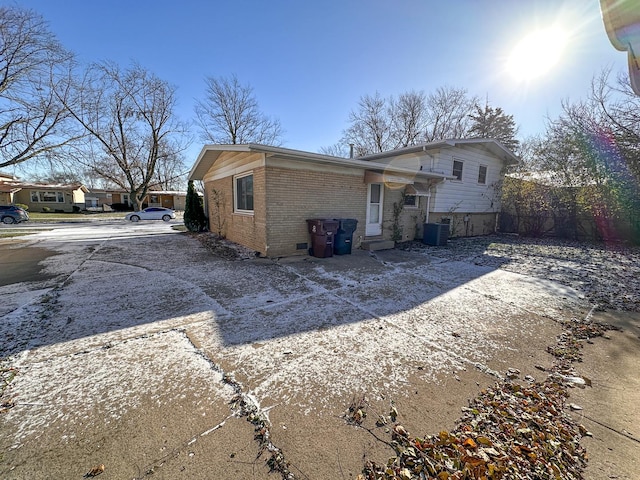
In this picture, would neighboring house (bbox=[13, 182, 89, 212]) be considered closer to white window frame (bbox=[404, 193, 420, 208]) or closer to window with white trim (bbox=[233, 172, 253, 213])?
window with white trim (bbox=[233, 172, 253, 213])

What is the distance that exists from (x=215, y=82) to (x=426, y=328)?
107 feet

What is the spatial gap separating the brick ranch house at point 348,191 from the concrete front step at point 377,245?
0.15m

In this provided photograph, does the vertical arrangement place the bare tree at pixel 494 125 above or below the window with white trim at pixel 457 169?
above

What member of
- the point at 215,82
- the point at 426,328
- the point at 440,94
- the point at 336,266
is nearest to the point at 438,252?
the point at 336,266

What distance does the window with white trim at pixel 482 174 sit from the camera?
1342 centimetres

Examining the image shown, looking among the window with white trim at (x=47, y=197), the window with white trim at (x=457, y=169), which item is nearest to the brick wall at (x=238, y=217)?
the window with white trim at (x=457, y=169)

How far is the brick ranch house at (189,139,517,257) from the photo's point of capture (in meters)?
7.15

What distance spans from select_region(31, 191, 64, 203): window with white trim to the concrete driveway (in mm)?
39561

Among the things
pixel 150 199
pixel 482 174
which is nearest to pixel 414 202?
pixel 482 174

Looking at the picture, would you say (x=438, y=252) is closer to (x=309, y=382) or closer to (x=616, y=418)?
(x=616, y=418)

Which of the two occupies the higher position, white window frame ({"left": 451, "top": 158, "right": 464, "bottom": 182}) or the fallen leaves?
white window frame ({"left": 451, "top": 158, "right": 464, "bottom": 182})

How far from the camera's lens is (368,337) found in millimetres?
3301

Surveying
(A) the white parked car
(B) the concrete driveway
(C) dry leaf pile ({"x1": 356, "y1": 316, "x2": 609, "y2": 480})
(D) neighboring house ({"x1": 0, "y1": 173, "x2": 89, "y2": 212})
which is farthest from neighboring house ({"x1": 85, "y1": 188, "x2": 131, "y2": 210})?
(C) dry leaf pile ({"x1": 356, "y1": 316, "x2": 609, "y2": 480})

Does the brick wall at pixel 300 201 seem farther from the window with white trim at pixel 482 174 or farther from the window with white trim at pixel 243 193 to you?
the window with white trim at pixel 482 174
